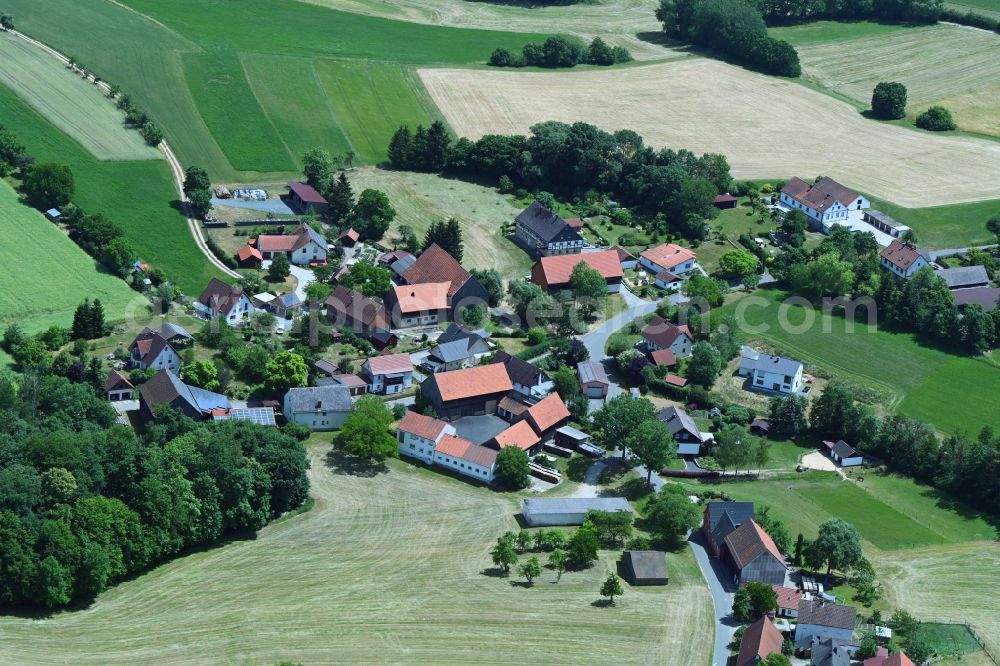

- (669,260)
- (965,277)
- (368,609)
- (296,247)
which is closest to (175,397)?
(368,609)

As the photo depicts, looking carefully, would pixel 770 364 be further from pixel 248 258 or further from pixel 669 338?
pixel 248 258

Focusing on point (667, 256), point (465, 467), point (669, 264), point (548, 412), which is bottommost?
point (465, 467)

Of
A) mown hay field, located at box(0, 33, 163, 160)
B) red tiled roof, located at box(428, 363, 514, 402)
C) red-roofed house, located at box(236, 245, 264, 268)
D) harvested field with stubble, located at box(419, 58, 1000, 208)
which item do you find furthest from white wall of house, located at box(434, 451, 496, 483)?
harvested field with stubble, located at box(419, 58, 1000, 208)

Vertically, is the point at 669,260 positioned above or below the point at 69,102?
below

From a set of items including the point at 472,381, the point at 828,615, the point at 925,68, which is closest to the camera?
the point at 828,615

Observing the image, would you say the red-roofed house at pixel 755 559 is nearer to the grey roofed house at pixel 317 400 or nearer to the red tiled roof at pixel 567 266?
the grey roofed house at pixel 317 400
